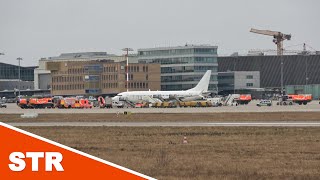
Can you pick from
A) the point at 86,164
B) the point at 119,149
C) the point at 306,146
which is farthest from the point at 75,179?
the point at 306,146

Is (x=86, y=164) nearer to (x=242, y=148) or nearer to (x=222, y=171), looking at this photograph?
(x=222, y=171)

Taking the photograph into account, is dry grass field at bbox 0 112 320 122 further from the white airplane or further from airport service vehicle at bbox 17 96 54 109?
the white airplane

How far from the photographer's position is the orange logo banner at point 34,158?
16188mm

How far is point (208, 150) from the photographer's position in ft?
122

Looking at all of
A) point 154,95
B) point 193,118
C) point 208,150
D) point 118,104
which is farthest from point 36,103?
point 208,150

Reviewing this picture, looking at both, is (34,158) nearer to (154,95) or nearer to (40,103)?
(40,103)

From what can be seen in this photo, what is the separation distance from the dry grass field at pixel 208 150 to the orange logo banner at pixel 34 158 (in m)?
9.89

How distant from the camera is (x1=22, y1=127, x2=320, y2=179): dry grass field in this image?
27.9 m

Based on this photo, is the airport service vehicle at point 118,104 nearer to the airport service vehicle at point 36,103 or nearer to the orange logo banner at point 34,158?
the airport service vehicle at point 36,103

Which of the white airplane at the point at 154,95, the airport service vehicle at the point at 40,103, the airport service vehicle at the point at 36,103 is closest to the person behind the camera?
the airport service vehicle at the point at 40,103

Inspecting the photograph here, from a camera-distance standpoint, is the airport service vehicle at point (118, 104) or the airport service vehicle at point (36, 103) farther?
the airport service vehicle at point (36, 103)

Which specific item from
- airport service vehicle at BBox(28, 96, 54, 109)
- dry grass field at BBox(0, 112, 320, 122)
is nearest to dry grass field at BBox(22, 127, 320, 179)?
dry grass field at BBox(0, 112, 320, 122)

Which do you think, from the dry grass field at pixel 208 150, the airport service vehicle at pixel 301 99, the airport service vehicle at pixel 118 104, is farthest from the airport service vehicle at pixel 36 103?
Result: the dry grass field at pixel 208 150

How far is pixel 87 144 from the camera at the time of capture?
41594 mm
